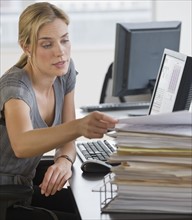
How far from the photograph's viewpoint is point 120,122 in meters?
1.31

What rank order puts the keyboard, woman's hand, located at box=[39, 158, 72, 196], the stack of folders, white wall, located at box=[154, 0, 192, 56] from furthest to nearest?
1. white wall, located at box=[154, 0, 192, 56]
2. the keyboard
3. woman's hand, located at box=[39, 158, 72, 196]
4. the stack of folders

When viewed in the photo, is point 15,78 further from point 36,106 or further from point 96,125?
point 96,125

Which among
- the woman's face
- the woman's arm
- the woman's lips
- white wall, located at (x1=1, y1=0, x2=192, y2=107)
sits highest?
the woman's face

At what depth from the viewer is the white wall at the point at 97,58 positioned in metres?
4.95

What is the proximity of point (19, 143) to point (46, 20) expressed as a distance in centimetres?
46

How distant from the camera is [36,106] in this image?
2035 millimetres

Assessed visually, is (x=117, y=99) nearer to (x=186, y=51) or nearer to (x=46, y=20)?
(x=46, y=20)

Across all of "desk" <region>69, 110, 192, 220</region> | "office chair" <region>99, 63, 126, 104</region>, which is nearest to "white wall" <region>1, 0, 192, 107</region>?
"office chair" <region>99, 63, 126, 104</region>

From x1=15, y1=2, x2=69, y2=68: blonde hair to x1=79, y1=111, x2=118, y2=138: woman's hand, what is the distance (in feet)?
1.75

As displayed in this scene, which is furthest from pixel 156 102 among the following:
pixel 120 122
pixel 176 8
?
pixel 176 8

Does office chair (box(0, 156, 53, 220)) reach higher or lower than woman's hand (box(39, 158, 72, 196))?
lower

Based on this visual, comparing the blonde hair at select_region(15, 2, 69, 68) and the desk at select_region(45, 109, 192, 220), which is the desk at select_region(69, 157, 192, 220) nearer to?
the desk at select_region(45, 109, 192, 220)

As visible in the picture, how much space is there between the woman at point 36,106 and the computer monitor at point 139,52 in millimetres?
435

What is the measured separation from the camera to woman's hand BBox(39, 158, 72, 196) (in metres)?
1.75
